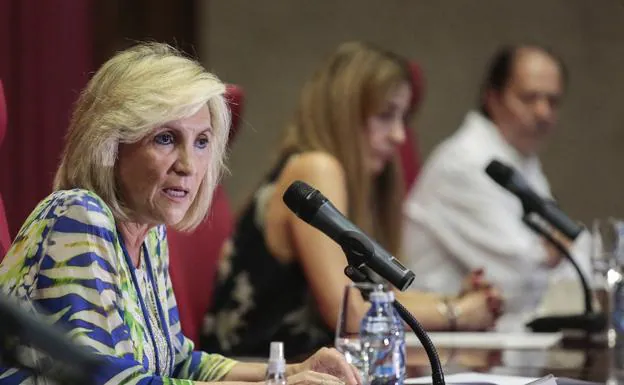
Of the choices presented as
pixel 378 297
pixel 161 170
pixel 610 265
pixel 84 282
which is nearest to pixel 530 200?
pixel 610 265

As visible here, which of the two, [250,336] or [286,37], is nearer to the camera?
[250,336]

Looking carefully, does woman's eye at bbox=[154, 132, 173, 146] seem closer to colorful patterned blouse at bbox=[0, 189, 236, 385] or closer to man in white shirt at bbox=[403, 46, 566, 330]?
colorful patterned blouse at bbox=[0, 189, 236, 385]

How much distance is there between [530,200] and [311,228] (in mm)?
443

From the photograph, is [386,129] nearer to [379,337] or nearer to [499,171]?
[499,171]

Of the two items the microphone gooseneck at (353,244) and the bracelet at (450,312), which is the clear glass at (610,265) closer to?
the bracelet at (450,312)

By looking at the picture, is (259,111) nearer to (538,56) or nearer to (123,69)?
(538,56)

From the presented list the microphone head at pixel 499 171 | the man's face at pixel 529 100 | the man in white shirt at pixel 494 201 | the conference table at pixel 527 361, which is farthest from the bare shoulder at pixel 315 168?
the man's face at pixel 529 100

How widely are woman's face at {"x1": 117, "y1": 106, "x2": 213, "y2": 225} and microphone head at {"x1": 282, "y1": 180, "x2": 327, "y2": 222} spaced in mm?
130

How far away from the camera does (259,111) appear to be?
5047mm

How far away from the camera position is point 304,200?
1453 mm

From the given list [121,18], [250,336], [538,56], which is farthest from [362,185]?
[121,18]

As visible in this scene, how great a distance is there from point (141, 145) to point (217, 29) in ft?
11.6

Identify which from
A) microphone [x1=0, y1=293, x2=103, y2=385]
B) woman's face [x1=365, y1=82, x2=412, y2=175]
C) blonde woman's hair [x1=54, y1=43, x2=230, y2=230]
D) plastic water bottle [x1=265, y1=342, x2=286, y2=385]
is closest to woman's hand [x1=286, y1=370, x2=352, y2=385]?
plastic water bottle [x1=265, y1=342, x2=286, y2=385]

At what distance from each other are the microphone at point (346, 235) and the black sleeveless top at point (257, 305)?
110 centimetres
